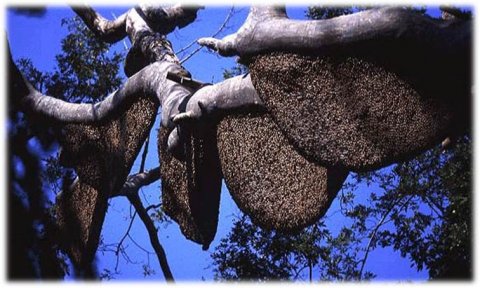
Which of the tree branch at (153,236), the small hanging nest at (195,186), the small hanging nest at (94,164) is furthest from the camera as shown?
the tree branch at (153,236)

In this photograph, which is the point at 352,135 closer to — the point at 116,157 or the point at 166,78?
the point at 166,78

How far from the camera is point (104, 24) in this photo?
22.8 ft

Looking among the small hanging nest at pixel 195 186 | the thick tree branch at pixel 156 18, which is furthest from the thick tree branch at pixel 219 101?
the thick tree branch at pixel 156 18

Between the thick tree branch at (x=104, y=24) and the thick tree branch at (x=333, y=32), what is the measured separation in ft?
10.9

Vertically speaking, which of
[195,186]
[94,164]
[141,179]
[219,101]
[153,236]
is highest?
[141,179]

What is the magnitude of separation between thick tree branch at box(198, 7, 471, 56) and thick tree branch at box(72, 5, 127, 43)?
10.9 feet

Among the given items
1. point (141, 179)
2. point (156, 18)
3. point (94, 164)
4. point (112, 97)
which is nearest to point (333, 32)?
point (112, 97)

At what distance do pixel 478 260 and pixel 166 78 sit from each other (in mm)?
2706

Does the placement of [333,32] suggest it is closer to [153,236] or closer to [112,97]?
[112,97]

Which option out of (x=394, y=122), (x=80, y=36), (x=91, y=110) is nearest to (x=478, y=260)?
Answer: (x=394, y=122)

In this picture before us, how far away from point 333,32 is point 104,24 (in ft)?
14.9

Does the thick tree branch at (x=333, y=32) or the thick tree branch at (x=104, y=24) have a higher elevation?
the thick tree branch at (x=104, y=24)

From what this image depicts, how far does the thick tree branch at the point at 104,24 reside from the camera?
267 inches

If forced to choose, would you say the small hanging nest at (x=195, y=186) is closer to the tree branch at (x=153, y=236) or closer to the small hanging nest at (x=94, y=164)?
the small hanging nest at (x=94, y=164)
